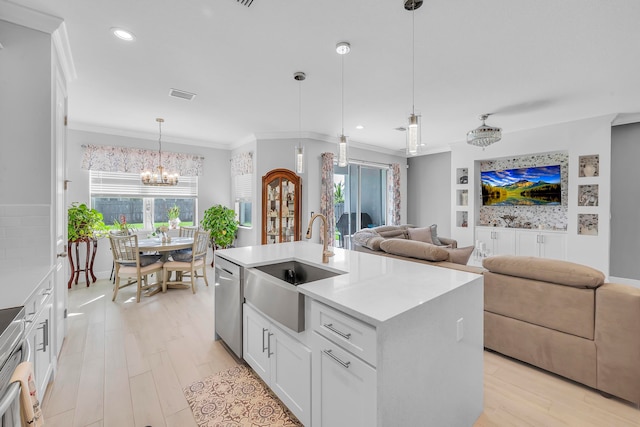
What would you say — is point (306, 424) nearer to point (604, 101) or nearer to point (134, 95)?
point (134, 95)

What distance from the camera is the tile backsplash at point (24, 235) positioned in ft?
6.25

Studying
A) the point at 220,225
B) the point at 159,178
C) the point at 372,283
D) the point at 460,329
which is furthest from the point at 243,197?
the point at 460,329

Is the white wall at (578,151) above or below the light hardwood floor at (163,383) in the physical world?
above

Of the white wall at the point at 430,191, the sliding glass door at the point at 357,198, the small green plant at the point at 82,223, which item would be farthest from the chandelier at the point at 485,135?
the small green plant at the point at 82,223

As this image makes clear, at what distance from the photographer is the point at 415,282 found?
1646 mm

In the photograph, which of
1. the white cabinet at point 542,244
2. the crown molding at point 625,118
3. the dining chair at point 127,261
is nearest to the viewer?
the dining chair at point 127,261

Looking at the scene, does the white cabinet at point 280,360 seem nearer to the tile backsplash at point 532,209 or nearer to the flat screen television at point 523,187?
the tile backsplash at point 532,209

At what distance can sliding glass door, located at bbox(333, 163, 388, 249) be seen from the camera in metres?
6.43

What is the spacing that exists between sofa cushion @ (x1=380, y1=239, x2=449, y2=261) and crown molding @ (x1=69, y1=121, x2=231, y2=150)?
4.53 meters

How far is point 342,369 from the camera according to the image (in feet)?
4.24

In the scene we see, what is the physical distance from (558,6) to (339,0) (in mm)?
1492

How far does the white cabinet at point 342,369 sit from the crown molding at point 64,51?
2793mm

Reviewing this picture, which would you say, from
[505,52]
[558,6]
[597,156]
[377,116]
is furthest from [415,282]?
[597,156]

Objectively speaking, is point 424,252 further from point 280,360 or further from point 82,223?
point 82,223
